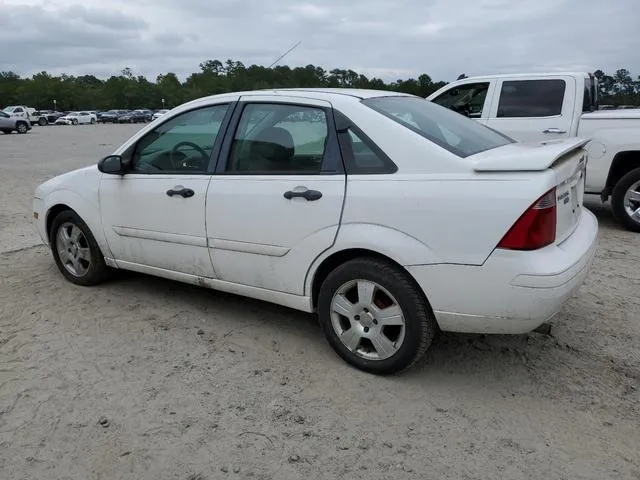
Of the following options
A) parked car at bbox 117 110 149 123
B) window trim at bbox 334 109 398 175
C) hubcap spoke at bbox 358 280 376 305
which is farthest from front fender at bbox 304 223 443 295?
parked car at bbox 117 110 149 123

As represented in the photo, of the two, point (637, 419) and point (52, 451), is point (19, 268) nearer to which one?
point (52, 451)

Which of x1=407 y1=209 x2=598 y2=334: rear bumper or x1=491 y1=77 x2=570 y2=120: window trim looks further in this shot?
x1=491 y1=77 x2=570 y2=120: window trim

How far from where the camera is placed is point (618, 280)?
16.5ft

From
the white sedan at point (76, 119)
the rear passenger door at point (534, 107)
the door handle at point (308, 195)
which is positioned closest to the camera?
the door handle at point (308, 195)

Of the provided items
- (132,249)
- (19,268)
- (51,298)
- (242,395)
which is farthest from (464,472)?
(19,268)

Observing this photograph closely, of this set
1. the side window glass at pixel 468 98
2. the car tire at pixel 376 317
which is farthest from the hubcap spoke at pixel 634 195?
the car tire at pixel 376 317

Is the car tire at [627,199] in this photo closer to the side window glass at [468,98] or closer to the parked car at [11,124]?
the side window glass at [468,98]

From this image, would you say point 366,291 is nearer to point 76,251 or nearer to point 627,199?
point 76,251

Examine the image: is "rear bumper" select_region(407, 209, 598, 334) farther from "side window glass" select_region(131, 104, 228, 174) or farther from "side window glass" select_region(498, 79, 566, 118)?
"side window glass" select_region(498, 79, 566, 118)

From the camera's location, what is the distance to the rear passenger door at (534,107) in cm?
754

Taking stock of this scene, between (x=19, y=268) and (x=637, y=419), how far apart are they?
208 inches

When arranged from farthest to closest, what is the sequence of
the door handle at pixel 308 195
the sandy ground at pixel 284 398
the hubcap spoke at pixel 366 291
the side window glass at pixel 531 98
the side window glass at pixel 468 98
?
1. the side window glass at pixel 468 98
2. the side window glass at pixel 531 98
3. the door handle at pixel 308 195
4. the hubcap spoke at pixel 366 291
5. the sandy ground at pixel 284 398

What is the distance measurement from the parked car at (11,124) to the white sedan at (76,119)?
24505mm

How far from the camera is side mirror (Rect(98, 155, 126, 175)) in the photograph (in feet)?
14.2
